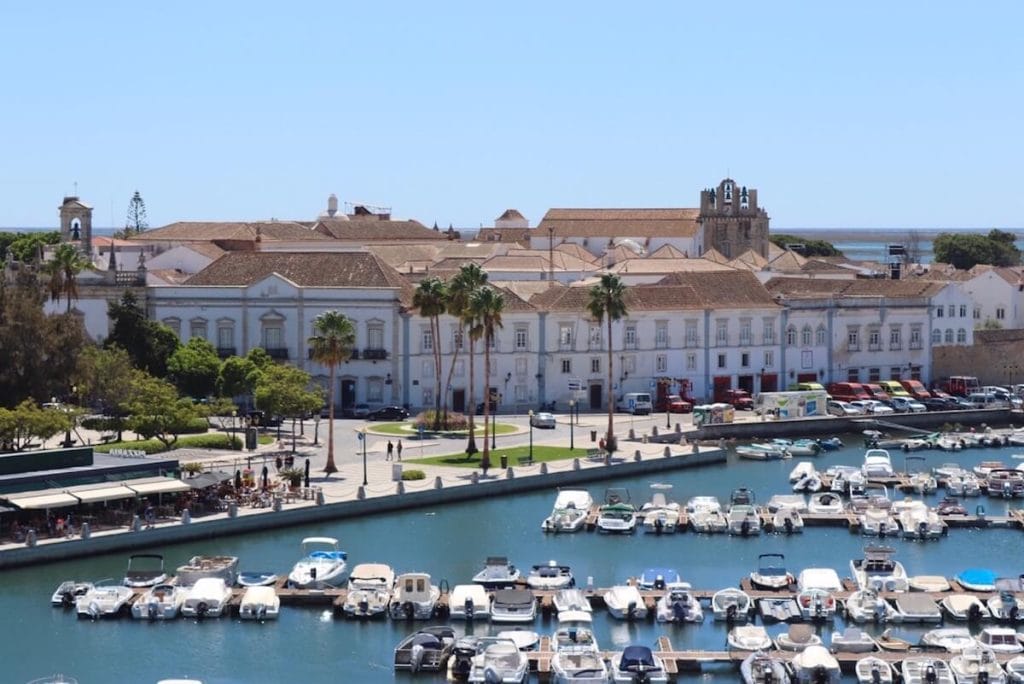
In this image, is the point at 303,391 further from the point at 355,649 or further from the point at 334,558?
the point at 355,649

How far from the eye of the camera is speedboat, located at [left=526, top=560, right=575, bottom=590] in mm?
57531

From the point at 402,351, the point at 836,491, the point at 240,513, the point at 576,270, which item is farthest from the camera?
the point at 576,270

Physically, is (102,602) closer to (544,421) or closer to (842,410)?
(544,421)

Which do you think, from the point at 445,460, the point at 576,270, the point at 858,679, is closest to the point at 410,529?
the point at 445,460

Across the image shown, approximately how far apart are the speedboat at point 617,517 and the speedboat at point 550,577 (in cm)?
897

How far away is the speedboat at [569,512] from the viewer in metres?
68.3

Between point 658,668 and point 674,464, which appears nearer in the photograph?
point 658,668

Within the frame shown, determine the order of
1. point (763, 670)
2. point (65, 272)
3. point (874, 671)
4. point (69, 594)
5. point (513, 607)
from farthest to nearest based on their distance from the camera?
1. point (65, 272)
2. point (69, 594)
3. point (513, 607)
4. point (763, 670)
5. point (874, 671)

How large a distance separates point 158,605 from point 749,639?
1619cm

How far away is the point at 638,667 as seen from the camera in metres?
47.6

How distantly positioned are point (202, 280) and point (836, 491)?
37.4 meters

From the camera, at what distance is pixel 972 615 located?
177 feet

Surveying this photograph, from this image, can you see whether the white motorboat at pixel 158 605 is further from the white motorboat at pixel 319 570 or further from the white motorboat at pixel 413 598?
the white motorboat at pixel 413 598

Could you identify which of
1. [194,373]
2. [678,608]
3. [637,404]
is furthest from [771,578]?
[637,404]
